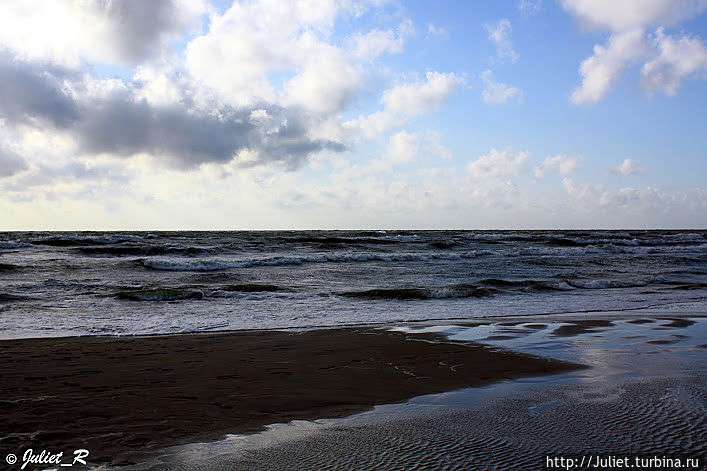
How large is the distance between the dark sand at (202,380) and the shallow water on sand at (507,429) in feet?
1.04

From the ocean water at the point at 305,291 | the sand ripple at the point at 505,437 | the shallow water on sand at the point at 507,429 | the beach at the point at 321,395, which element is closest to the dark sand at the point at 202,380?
the beach at the point at 321,395

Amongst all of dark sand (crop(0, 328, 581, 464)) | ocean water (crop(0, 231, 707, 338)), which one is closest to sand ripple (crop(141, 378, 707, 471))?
dark sand (crop(0, 328, 581, 464))

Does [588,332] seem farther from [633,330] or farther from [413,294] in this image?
[413,294]

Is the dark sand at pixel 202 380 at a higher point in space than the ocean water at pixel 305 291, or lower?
higher

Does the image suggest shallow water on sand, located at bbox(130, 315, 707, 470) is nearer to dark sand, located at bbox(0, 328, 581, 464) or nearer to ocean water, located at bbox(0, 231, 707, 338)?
dark sand, located at bbox(0, 328, 581, 464)

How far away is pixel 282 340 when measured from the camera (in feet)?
22.6

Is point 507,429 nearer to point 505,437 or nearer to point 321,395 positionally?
point 505,437

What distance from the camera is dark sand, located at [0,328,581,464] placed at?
3.41 m

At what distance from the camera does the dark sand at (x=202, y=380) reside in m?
3.41

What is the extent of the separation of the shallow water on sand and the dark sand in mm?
316

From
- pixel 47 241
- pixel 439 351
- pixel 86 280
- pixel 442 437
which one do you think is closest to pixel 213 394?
pixel 442 437

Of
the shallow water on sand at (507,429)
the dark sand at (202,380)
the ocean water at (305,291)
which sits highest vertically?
the shallow water on sand at (507,429)

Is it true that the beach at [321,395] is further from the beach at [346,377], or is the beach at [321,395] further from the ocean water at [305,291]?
the ocean water at [305,291]

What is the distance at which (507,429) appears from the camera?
3.17 meters
